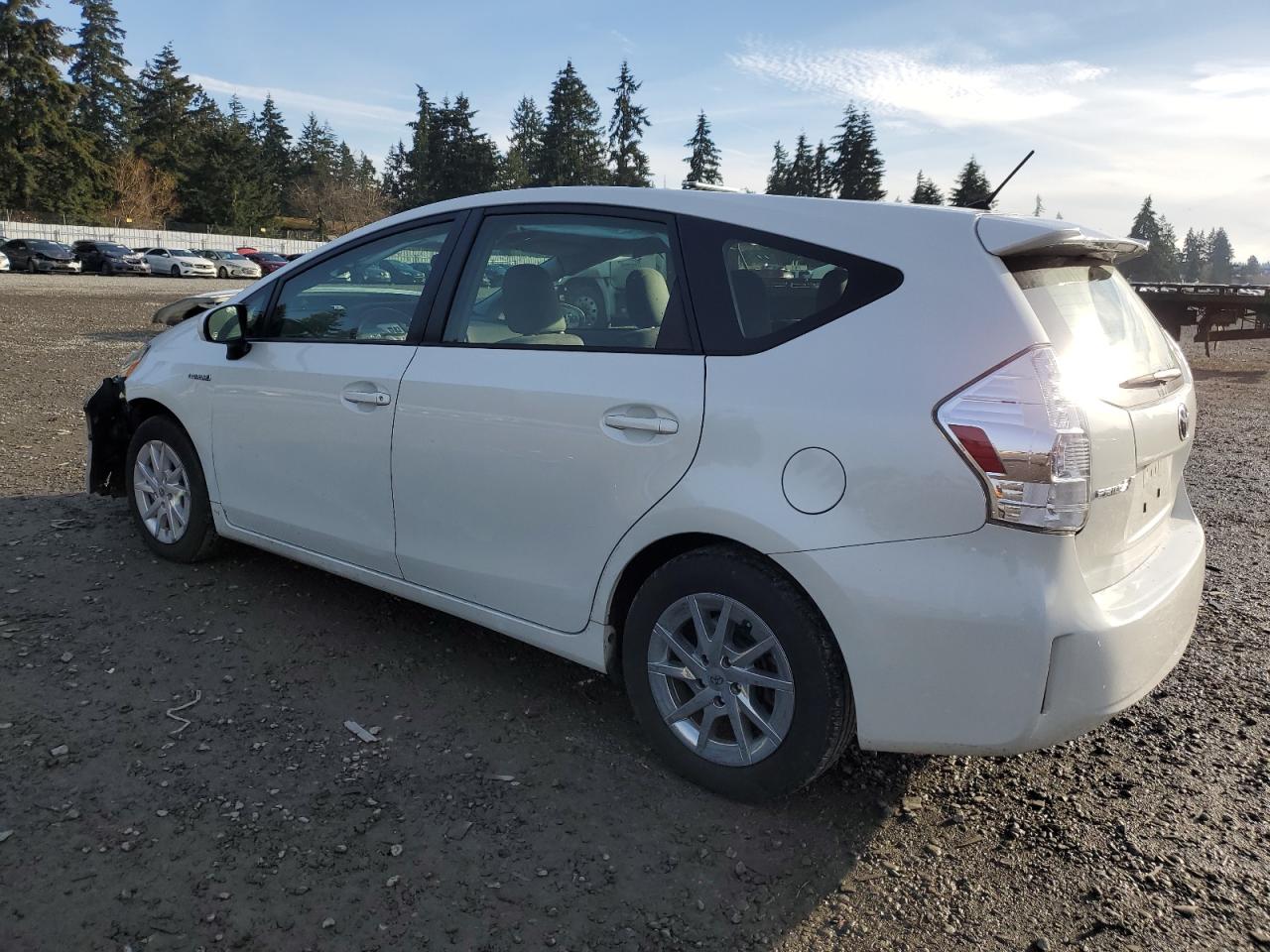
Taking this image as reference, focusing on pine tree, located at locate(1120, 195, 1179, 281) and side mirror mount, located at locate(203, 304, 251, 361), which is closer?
side mirror mount, located at locate(203, 304, 251, 361)

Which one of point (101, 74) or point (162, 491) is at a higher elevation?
point (101, 74)

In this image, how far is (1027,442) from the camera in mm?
→ 2277

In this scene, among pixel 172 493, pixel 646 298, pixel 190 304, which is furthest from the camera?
pixel 190 304

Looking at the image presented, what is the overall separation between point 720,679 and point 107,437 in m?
3.87

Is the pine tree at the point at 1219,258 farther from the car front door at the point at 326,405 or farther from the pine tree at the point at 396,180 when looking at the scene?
the car front door at the point at 326,405

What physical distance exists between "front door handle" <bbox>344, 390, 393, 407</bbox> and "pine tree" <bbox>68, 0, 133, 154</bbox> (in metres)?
96.2

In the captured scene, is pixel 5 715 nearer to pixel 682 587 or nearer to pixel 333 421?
pixel 333 421

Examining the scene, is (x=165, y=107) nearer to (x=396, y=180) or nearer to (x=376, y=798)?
(x=396, y=180)

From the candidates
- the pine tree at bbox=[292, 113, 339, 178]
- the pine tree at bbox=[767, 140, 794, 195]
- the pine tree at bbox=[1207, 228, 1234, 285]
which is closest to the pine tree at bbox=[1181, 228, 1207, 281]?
the pine tree at bbox=[1207, 228, 1234, 285]

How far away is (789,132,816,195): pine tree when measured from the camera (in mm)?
104375

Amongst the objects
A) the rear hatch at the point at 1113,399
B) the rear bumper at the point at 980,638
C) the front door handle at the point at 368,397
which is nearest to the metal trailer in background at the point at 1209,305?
the rear hatch at the point at 1113,399

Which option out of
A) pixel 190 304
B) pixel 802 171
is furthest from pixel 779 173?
pixel 190 304

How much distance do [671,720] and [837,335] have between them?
127cm

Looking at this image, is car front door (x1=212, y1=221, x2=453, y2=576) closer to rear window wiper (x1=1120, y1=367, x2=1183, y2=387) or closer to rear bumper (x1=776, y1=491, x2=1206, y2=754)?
rear bumper (x1=776, y1=491, x2=1206, y2=754)
